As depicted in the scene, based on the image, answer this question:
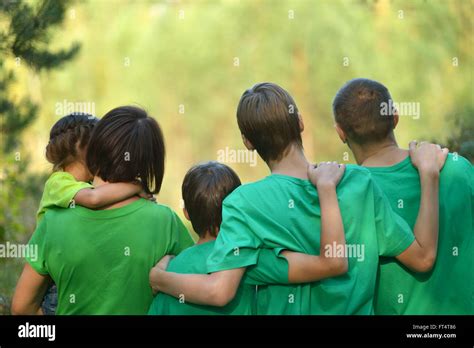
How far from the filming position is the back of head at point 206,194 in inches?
65.4

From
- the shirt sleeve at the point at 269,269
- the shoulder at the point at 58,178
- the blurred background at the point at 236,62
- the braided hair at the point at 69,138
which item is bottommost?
the shirt sleeve at the point at 269,269

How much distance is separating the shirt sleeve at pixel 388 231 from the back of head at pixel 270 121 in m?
0.21

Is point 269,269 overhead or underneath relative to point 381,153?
underneath

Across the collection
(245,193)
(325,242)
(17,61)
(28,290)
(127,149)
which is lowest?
(28,290)

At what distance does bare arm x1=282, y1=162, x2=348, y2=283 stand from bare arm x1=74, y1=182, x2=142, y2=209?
0.39 m

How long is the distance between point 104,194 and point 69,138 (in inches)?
10.4

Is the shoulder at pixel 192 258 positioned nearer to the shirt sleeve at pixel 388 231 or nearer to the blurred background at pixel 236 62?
the shirt sleeve at pixel 388 231


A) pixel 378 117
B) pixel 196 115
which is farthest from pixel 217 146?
pixel 378 117

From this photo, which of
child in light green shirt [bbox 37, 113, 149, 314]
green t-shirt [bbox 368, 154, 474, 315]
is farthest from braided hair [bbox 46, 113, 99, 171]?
green t-shirt [bbox 368, 154, 474, 315]

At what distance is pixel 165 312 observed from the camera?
5.32 ft

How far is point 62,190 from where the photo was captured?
1.69 meters

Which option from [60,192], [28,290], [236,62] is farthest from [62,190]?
[236,62]

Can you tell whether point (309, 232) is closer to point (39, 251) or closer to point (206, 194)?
point (206, 194)

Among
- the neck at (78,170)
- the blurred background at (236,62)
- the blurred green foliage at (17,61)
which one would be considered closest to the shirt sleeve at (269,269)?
the neck at (78,170)
